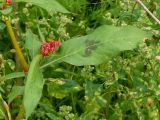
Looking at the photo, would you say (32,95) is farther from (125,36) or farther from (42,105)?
(42,105)

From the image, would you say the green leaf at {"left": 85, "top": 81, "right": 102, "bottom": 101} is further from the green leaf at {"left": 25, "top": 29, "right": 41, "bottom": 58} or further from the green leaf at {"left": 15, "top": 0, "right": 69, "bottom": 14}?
the green leaf at {"left": 15, "top": 0, "right": 69, "bottom": 14}

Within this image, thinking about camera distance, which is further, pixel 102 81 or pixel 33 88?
pixel 102 81

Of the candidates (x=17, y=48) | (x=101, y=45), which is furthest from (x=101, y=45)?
(x=17, y=48)

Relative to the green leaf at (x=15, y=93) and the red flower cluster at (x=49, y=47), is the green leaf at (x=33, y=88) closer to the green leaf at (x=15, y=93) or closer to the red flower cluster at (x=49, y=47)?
the red flower cluster at (x=49, y=47)

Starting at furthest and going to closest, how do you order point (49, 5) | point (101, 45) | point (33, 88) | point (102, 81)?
1. point (102, 81)
2. point (101, 45)
3. point (49, 5)
4. point (33, 88)

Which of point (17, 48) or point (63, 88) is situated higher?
point (17, 48)

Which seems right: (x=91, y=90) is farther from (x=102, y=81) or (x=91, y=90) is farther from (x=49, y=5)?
(x=49, y=5)

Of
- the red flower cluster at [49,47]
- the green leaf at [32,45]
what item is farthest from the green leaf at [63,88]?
the red flower cluster at [49,47]
